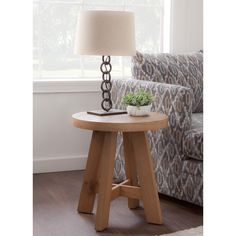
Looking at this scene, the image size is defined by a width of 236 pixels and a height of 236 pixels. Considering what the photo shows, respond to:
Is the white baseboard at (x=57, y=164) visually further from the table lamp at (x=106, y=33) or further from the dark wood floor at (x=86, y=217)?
the table lamp at (x=106, y=33)

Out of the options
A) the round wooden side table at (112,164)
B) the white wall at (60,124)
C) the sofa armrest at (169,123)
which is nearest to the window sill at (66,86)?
the white wall at (60,124)

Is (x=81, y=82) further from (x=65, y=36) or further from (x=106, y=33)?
(x=106, y=33)

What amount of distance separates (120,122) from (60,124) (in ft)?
4.83

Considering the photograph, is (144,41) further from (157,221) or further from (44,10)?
(157,221)

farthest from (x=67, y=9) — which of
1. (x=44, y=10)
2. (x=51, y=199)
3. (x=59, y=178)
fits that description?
(x=51, y=199)

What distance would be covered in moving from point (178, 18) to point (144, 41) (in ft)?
1.13

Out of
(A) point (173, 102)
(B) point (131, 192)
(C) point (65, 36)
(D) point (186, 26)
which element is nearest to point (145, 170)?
(B) point (131, 192)

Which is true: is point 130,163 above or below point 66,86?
below

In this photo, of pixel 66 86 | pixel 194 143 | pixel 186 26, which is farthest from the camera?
pixel 186 26

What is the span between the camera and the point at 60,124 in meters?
4.09

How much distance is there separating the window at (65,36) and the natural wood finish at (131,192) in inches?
59.6

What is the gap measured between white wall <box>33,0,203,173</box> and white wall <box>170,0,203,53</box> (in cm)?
81

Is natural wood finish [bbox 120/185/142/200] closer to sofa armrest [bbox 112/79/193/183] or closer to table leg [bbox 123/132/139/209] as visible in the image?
table leg [bbox 123/132/139/209]

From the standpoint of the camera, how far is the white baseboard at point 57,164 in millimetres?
4035
